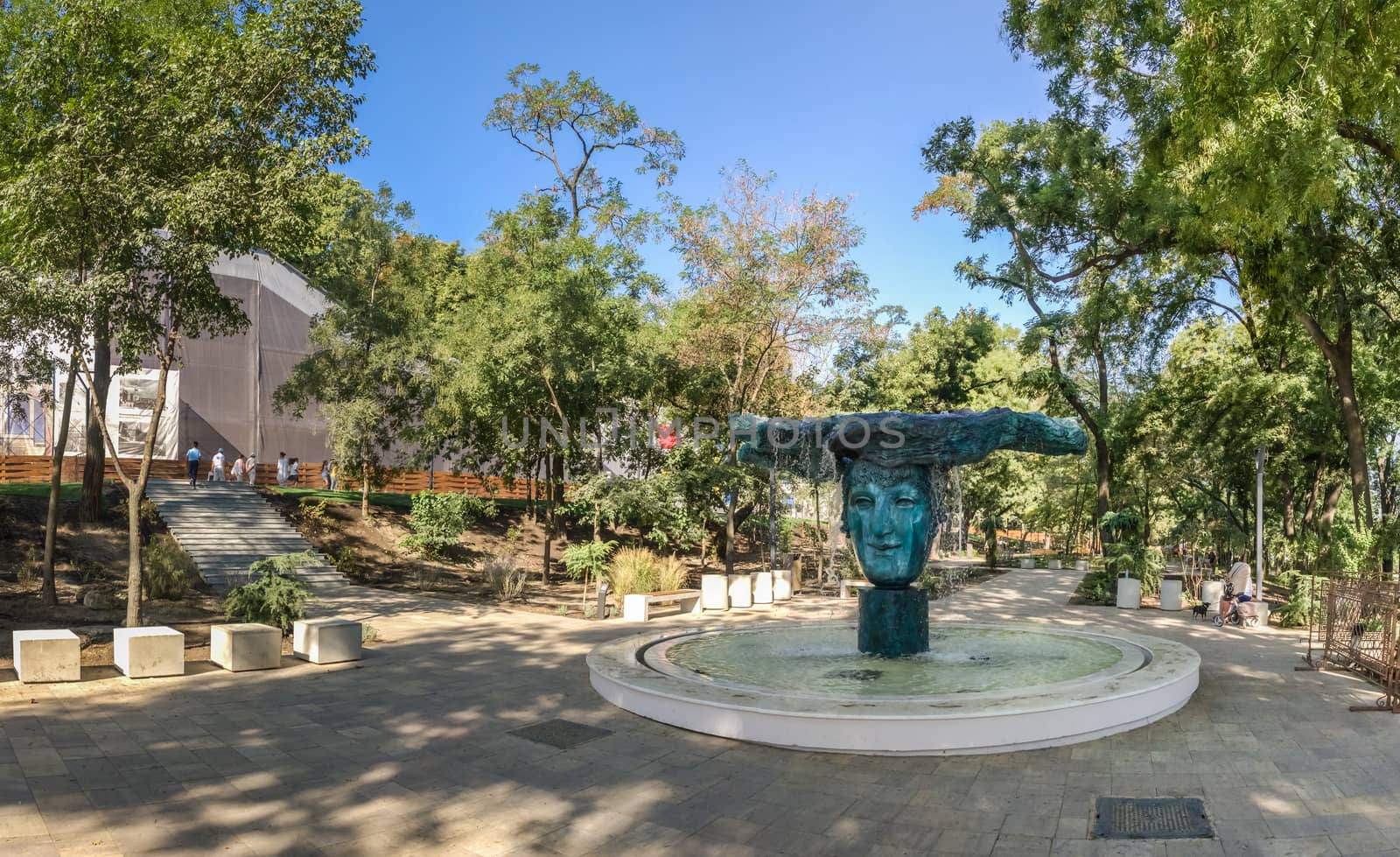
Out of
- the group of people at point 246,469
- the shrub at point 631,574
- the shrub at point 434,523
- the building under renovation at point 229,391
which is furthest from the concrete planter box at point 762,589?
the building under renovation at point 229,391

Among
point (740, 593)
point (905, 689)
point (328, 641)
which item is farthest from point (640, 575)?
point (905, 689)

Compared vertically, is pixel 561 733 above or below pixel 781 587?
above

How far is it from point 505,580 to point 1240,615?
1475cm

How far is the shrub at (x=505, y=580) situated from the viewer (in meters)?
19.7

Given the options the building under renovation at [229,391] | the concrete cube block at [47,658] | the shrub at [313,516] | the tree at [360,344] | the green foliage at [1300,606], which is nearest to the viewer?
the concrete cube block at [47,658]

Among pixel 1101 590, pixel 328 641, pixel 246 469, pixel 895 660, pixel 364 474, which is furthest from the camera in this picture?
pixel 246 469

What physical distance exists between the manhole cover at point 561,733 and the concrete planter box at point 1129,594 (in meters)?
15.4

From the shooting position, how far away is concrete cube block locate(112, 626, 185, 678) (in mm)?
9461

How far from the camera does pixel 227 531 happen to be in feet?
72.2

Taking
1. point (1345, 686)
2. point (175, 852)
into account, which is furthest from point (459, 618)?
point (1345, 686)

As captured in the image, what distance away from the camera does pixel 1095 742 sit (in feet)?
23.6

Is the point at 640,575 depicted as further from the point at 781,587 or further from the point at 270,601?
the point at 270,601

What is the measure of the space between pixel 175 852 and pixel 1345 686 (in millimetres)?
10923

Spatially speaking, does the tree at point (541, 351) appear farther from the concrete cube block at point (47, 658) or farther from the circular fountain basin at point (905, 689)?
the concrete cube block at point (47, 658)
